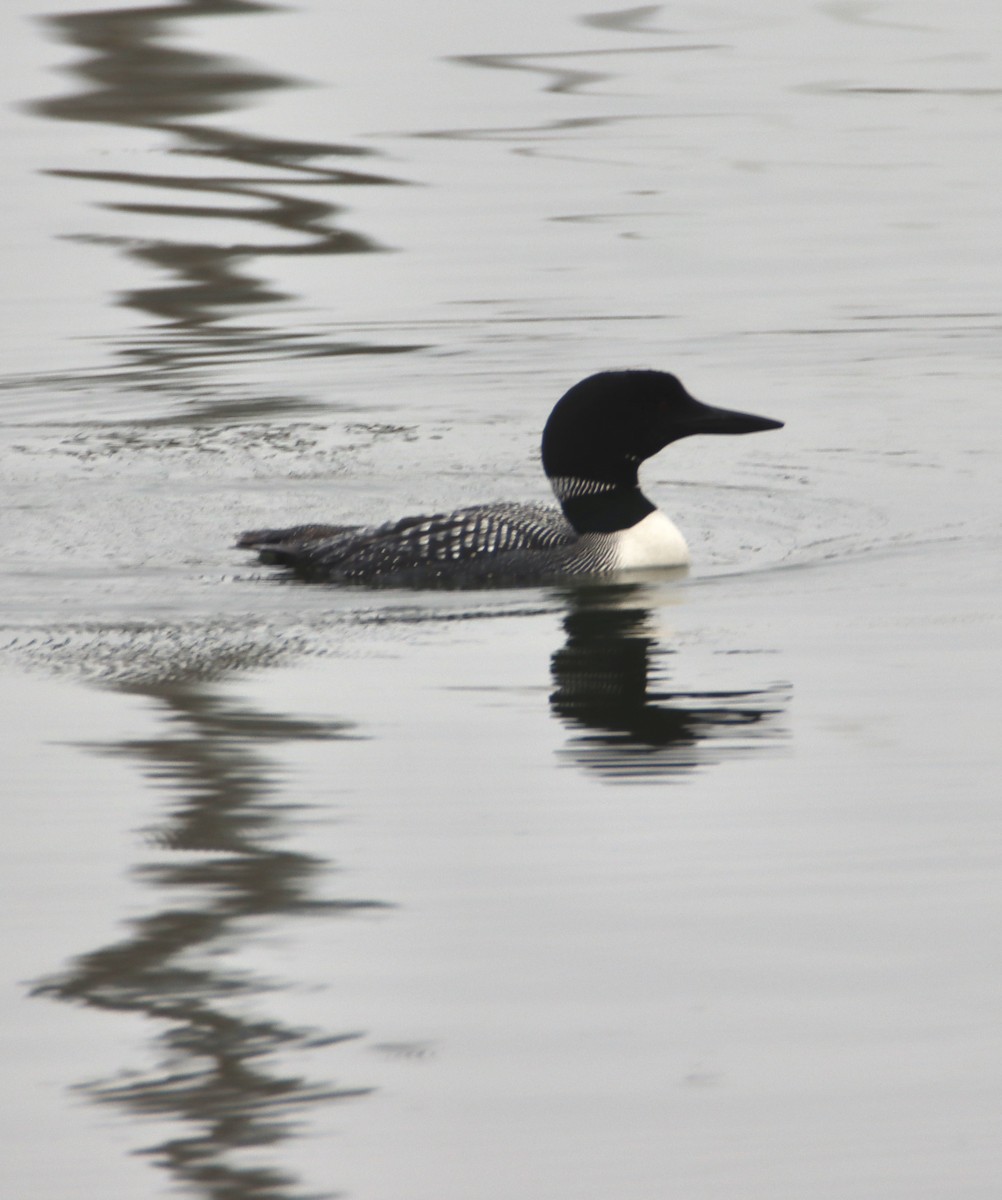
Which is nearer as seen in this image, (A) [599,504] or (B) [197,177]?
(A) [599,504]

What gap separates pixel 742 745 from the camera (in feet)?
18.5

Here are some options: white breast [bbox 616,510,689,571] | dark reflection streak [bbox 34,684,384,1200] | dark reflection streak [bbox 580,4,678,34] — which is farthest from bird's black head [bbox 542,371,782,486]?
dark reflection streak [bbox 580,4,678,34]

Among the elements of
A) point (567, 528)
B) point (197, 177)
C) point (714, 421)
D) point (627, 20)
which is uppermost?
point (627, 20)

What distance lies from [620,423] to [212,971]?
161 inches

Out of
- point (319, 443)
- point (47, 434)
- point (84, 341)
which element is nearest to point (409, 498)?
point (319, 443)

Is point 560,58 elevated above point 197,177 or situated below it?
above

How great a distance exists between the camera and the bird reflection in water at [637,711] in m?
5.61

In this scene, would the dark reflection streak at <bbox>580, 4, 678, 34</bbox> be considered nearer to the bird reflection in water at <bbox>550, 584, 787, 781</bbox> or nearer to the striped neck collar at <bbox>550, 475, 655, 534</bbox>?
the striped neck collar at <bbox>550, 475, 655, 534</bbox>

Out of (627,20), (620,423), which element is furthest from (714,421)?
(627,20)

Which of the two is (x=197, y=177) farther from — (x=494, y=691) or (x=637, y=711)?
(x=637, y=711)

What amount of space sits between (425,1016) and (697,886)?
80cm

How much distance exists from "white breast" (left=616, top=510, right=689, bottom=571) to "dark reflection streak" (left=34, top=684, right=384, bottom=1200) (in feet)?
7.35

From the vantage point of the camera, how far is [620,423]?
26.3ft

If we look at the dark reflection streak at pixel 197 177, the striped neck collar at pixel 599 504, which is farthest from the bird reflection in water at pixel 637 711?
the dark reflection streak at pixel 197 177
